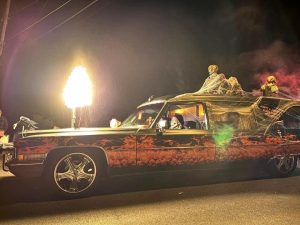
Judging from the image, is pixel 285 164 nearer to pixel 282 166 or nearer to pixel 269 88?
pixel 282 166

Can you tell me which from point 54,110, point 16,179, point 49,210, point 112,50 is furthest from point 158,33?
point 49,210

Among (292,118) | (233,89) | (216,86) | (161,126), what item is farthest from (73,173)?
(292,118)

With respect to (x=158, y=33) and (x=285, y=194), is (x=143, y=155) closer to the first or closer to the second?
(x=285, y=194)

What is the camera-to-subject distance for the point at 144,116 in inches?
268

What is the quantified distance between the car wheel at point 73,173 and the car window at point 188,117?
146 centimetres

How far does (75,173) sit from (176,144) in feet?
5.73

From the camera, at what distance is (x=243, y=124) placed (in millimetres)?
6852

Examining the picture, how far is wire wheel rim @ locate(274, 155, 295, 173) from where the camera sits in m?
7.45

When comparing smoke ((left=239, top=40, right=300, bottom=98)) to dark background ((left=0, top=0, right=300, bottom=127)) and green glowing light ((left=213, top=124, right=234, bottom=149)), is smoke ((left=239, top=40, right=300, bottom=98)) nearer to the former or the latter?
dark background ((left=0, top=0, right=300, bottom=127))

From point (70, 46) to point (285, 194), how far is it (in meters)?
15.5

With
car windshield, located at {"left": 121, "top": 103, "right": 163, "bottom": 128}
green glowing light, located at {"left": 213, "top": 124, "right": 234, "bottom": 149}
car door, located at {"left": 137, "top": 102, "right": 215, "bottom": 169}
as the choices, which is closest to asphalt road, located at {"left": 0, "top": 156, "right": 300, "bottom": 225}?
car door, located at {"left": 137, "top": 102, "right": 215, "bottom": 169}

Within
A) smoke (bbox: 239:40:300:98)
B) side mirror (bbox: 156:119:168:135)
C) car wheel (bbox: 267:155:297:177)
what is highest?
smoke (bbox: 239:40:300:98)

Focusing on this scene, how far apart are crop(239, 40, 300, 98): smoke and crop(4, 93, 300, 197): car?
1449 centimetres

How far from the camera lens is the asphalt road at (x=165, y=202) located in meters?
4.34
